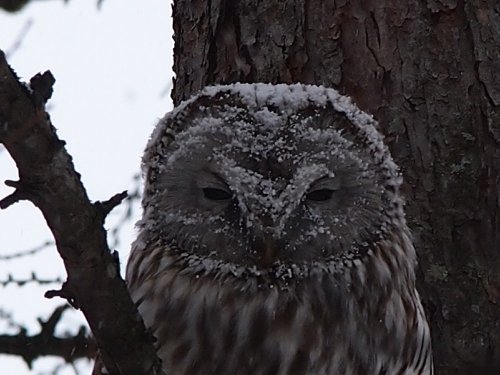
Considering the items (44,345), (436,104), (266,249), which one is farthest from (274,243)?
(44,345)

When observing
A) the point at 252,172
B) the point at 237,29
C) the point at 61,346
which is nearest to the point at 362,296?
the point at 252,172

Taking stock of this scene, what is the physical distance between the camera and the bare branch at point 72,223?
Result: 1713mm

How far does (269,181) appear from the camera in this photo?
95.5 inches

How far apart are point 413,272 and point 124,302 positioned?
1.06 m

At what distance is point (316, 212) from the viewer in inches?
99.2

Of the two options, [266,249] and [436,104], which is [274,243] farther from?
[436,104]

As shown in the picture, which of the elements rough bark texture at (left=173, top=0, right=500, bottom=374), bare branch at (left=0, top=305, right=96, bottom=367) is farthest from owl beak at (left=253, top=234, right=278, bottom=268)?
bare branch at (left=0, top=305, right=96, bottom=367)

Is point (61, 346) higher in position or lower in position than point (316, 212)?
lower

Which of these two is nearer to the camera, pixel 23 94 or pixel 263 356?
pixel 23 94

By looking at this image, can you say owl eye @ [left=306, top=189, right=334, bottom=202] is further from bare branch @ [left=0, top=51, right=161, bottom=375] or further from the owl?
bare branch @ [left=0, top=51, right=161, bottom=375]

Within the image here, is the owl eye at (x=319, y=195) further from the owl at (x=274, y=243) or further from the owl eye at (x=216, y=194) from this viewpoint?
the owl eye at (x=216, y=194)

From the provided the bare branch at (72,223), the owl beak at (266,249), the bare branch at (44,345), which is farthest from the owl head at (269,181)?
the bare branch at (44,345)

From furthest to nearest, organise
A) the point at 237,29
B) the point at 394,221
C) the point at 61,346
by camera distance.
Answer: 1. the point at 61,346
2. the point at 237,29
3. the point at 394,221

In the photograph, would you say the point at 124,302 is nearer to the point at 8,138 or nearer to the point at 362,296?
Answer: the point at 8,138
